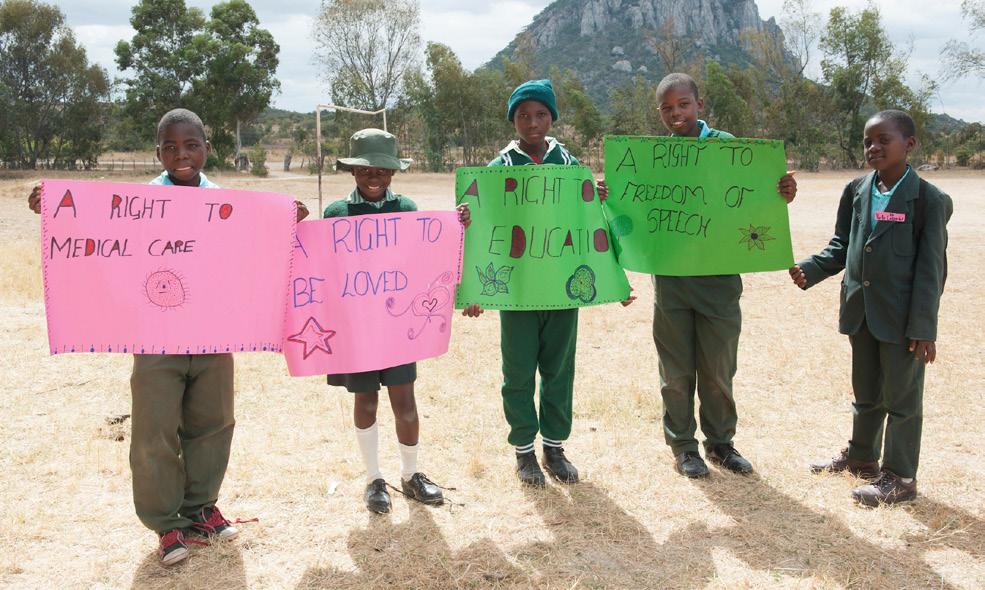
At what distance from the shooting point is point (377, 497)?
374 cm

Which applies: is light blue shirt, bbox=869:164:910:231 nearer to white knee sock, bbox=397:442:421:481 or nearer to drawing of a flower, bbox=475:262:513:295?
drawing of a flower, bbox=475:262:513:295

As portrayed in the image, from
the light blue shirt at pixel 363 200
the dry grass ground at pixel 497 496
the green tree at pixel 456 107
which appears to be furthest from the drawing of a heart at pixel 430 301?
the green tree at pixel 456 107

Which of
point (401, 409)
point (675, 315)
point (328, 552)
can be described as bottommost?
point (328, 552)

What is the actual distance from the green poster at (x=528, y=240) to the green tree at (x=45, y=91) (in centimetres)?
4326

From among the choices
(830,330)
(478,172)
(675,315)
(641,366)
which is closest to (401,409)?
(478,172)

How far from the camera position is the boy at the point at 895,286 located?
3.56 m

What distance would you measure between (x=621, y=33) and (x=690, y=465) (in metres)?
111

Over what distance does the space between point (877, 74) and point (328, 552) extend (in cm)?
3874

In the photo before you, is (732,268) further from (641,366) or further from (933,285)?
(641,366)

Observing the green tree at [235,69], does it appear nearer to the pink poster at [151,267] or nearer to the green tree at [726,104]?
the green tree at [726,104]

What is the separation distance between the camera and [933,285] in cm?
354

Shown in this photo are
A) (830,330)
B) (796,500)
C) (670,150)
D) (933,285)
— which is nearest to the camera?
(933,285)

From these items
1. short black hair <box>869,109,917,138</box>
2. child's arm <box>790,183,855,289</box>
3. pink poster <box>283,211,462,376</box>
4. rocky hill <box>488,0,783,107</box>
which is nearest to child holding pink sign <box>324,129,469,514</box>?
pink poster <box>283,211,462,376</box>

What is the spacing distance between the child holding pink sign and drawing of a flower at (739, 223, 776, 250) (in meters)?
1.50
